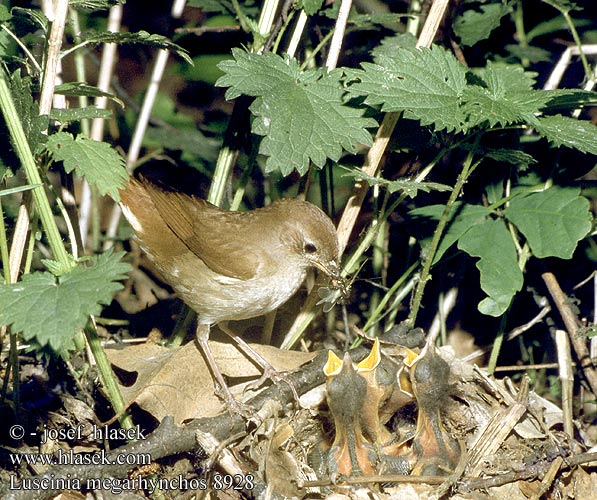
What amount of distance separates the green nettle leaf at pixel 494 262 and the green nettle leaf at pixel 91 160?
166 cm

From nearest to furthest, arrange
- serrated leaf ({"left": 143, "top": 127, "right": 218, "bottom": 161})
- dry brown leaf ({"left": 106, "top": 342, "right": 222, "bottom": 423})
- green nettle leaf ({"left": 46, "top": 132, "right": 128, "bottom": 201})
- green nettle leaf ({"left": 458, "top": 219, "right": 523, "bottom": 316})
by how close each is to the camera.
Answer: green nettle leaf ({"left": 46, "top": 132, "right": 128, "bottom": 201}) < dry brown leaf ({"left": 106, "top": 342, "right": 222, "bottom": 423}) < green nettle leaf ({"left": 458, "top": 219, "right": 523, "bottom": 316}) < serrated leaf ({"left": 143, "top": 127, "right": 218, "bottom": 161})

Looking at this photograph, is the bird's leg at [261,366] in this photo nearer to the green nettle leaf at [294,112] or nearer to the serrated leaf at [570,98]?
the green nettle leaf at [294,112]

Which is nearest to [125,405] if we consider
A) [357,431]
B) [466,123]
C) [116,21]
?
[357,431]

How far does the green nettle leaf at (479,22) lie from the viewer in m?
3.92

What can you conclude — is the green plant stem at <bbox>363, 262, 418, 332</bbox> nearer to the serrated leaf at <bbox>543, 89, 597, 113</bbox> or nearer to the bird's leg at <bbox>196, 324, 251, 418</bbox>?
the bird's leg at <bbox>196, 324, 251, 418</bbox>

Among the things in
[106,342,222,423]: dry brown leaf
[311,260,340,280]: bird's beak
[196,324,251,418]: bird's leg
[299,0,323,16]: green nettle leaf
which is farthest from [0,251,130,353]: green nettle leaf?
[299,0,323,16]: green nettle leaf

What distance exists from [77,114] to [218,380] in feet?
4.46

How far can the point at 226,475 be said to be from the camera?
3.03 m

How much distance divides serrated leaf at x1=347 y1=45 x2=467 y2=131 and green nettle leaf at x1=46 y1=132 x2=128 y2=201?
989mm

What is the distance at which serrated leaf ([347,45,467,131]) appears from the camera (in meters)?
2.98

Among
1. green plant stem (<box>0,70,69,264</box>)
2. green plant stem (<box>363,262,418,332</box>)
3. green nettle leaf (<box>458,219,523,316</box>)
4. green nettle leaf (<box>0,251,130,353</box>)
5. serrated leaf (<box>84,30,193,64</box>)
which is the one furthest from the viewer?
green plant stem (<box>363,262,418,332</box>)

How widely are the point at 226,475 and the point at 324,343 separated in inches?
52.9

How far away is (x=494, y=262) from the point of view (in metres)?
3.53

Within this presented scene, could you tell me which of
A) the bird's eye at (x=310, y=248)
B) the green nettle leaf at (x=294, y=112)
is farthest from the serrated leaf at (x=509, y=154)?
the bird's eye at (x=310, y=248)
